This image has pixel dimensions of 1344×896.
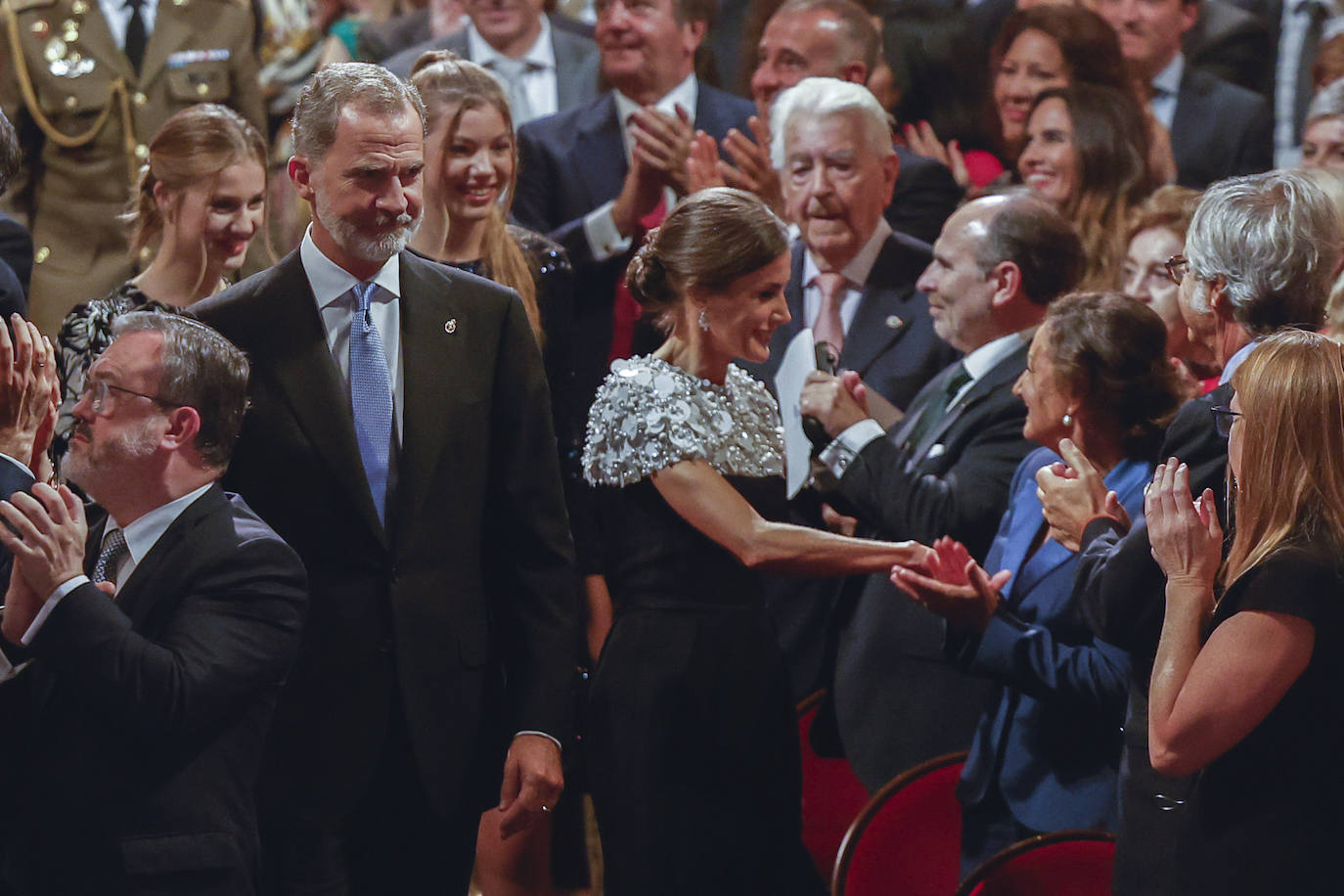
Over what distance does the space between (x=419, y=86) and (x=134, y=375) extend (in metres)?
1.58

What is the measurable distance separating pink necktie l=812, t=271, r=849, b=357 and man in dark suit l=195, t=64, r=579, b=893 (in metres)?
1.64

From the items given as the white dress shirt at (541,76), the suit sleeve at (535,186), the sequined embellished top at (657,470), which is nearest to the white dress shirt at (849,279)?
the suit sleeve at (535,186)

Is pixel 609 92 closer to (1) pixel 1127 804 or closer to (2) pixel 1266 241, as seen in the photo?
(2) pixel 1266 241

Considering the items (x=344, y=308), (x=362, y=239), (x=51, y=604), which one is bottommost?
(x=51, y=604)

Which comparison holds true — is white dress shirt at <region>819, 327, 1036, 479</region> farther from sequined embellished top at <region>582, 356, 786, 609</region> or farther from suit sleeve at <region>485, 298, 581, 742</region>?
suit sleeve at <region>485, 298, 581, 742</region>

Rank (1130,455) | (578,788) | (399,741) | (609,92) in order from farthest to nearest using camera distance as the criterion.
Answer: (609,92)
(578,788)
(1130,455)
(399,741)

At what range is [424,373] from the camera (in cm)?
265

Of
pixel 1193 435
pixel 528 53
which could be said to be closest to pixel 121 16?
pixel 528 53

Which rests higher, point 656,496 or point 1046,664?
point 656,496

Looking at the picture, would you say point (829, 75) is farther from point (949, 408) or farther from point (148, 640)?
point (148, 640)

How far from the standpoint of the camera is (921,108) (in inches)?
218

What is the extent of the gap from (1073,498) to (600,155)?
209 cm

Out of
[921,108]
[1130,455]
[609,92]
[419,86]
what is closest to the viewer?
[1130,455]

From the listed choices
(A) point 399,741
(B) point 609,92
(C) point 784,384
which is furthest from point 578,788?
(B) point 609,92
